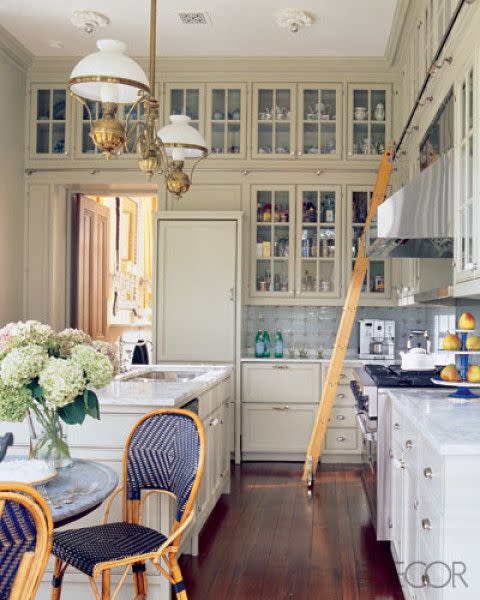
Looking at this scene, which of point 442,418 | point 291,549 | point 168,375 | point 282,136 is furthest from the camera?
point 282,136

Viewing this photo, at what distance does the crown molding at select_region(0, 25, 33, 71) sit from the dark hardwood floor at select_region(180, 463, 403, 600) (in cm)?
380

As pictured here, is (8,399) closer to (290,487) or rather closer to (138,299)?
(290,487)

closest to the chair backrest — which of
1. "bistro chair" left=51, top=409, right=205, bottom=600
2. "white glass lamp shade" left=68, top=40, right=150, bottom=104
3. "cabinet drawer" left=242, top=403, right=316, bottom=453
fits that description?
"bistro chair" left=51, top=409, right=205, bottom=600

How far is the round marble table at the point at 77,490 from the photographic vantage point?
76.2 inches

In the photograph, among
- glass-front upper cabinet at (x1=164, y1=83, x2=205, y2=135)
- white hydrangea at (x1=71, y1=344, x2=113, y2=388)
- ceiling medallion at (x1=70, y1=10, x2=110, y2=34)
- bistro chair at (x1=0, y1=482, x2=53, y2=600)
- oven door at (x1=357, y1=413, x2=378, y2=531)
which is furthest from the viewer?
glass-front upper cabinet at (x1=164, y1=83, x2=205, y2=135)

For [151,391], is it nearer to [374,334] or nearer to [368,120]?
[374,334]

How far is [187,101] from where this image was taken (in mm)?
6035

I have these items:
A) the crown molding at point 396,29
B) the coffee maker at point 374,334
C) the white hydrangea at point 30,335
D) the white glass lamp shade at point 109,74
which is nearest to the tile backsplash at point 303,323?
the coffee maker at point 374,334

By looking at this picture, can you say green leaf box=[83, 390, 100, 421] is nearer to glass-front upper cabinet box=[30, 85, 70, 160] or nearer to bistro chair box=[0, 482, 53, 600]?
bistro chair box=[0, 482, 53, 600]

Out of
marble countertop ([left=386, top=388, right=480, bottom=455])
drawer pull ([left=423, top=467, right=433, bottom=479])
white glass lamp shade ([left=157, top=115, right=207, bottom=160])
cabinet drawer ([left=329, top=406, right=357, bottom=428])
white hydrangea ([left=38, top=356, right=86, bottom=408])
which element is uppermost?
white glass lamp shade ([left=157, top=115, right=207, bottom=160])

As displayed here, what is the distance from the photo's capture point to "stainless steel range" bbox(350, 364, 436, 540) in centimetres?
362

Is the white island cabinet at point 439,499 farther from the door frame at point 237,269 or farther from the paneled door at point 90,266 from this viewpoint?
the paneled door at point 90,266

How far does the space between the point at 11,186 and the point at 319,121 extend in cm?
260

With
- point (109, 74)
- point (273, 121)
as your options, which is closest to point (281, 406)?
point (273, 121)
